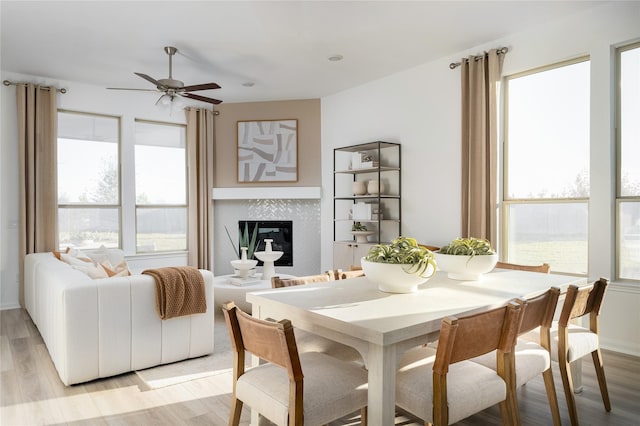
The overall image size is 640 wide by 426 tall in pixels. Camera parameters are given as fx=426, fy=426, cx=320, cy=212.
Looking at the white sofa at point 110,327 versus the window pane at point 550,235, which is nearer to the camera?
the white sofa at point 110,327

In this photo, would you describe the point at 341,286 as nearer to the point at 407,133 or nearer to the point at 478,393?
the point at 478,393

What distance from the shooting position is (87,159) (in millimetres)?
5520

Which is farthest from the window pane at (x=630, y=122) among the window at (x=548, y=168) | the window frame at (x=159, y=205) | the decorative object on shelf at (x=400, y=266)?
the window frame at (x=159, y=205)

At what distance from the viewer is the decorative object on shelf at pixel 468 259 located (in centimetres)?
224

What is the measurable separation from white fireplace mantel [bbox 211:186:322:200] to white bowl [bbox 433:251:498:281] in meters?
3.89

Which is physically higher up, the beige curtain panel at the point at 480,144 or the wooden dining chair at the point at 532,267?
the beige curtain panel at the point at 480,144

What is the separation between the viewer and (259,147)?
635 cm

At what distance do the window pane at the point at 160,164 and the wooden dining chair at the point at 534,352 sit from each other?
17.0 feet

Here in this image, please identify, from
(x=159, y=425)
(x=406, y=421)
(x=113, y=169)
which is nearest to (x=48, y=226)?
(x=113, y=169)

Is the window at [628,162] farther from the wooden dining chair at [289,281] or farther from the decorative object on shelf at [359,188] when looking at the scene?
the decorative object on shelf at [359,188]

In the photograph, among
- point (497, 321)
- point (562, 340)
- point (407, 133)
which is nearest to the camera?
point (497, 321)

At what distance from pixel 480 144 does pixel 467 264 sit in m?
2.20

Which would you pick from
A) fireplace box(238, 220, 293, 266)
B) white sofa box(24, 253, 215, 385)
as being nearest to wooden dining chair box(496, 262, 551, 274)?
white sofa box(24, 253, 215, 385)

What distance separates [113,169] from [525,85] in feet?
16.4
